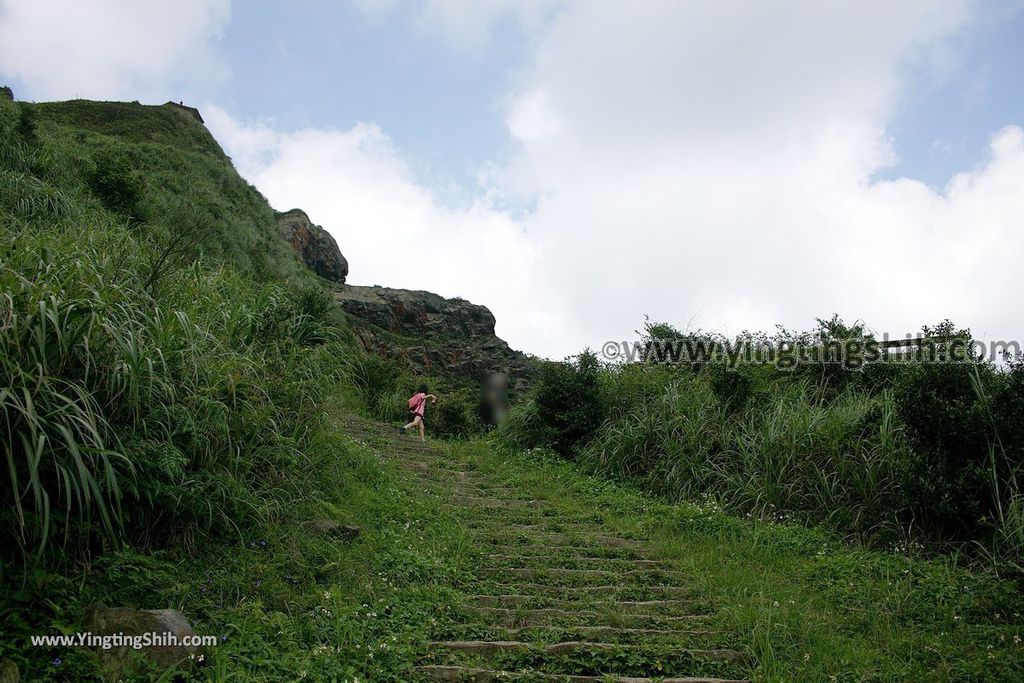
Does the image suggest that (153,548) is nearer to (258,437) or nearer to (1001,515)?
(258,437)

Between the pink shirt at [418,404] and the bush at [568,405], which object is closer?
the bush at [568,405]

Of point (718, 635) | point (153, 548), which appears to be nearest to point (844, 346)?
point (718, 635)

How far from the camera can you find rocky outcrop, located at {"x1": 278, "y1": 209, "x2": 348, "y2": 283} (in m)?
32.9

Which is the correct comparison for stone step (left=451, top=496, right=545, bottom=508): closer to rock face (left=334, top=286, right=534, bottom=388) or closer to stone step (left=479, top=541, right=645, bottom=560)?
stone step (left=479, top=541, right=645, bottom=560)

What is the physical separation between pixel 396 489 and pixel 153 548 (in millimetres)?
3930

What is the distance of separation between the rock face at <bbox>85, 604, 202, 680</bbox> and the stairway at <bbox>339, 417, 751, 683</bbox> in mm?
1420

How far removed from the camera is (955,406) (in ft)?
22.8

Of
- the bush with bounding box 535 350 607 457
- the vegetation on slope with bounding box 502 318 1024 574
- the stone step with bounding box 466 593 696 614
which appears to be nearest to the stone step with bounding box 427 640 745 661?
the stone step with bounding box 466 593 696 614

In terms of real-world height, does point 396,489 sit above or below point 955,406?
below

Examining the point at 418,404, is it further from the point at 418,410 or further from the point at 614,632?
the point at 614,632

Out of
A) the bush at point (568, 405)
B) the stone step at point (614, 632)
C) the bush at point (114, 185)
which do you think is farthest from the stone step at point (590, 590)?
the bush at point (114, 185)

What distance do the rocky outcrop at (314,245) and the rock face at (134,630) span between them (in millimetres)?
29318

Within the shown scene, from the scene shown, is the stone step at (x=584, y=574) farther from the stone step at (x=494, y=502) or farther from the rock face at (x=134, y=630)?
the rock face at (x=134, y=630)

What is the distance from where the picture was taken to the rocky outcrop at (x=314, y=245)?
32.9 meters
